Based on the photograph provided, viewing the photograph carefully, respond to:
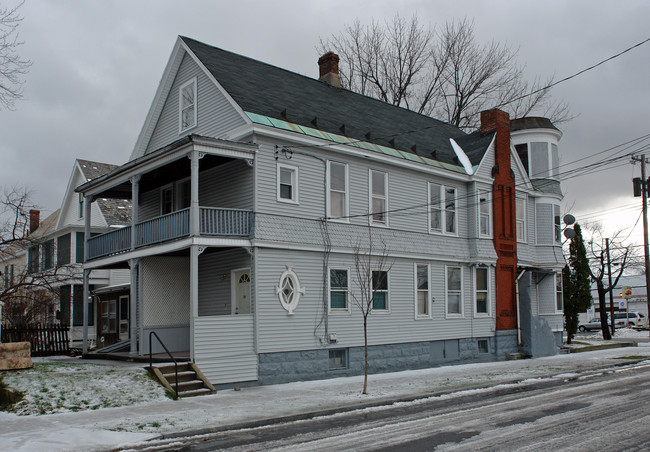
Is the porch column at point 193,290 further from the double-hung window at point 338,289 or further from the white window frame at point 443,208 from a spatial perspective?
the white window frame at point 443,208

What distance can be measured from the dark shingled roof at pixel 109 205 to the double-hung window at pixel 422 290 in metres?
16.9

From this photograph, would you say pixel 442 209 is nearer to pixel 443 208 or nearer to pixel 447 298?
pixel 443 208

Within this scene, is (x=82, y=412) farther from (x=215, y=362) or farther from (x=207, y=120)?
(x=207, y=120)

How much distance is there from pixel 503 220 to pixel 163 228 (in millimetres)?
14095

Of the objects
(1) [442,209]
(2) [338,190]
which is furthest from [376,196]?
(1) [442,209]

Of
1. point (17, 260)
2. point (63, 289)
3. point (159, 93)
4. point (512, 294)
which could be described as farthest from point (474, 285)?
point (17, 260)

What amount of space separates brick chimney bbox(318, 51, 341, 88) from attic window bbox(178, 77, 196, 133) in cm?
717

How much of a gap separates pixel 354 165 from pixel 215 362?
25.9 feet

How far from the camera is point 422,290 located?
21.8 m

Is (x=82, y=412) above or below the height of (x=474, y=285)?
below

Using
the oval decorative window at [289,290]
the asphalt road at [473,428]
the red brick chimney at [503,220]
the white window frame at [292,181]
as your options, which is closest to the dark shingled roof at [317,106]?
the red brick chimney at [503,220]

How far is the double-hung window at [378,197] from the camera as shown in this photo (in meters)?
20.4

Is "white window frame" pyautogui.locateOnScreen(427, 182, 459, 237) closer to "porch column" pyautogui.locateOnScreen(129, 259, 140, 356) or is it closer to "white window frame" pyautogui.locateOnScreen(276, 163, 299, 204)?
"white window frame" pyautogui.locateOnScreen(276, 163, 299, 204)

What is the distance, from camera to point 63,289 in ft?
109
